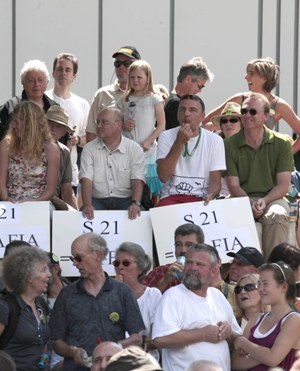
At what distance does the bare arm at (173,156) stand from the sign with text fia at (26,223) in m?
1.04

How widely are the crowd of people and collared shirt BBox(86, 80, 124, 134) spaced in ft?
0.04

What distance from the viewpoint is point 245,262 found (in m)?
10.8

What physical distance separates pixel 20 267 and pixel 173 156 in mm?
2513

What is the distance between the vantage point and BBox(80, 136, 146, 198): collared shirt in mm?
11945

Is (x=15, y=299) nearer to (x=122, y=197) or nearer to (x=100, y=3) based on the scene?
(x=122, y=197)

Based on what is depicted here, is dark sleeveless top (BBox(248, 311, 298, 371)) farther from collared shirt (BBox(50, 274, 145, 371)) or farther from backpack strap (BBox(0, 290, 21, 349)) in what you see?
backpack strap (BBox(0, 290, 21, 349))

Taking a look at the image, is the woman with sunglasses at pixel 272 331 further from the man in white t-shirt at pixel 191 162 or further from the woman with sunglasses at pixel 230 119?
the woman with sunglasses at pixel 230 119

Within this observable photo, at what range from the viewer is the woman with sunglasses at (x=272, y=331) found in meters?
9.04

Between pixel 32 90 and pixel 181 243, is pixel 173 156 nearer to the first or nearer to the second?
pixel 181 243

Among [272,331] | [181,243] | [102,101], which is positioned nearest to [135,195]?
[181,243]

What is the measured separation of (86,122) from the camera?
1366 cm

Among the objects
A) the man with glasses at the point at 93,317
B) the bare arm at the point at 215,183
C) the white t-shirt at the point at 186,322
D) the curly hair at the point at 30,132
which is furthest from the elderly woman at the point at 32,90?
the white t-shirt at the point at 186,322

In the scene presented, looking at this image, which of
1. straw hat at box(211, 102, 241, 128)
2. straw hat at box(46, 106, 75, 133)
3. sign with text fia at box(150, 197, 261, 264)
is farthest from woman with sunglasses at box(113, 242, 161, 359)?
straw hat at box(211, 102, 241, 128)

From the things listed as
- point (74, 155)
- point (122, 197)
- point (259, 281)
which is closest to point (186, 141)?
point (122, 197)
